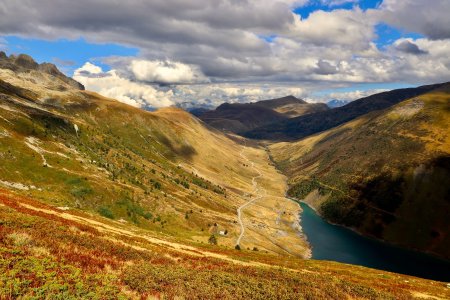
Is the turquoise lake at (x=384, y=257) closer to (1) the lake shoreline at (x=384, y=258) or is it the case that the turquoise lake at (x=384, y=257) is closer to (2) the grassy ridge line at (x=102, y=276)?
(1) the lake shoreline at (x=384, y=258)

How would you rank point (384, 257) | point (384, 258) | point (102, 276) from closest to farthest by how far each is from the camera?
1. point (102, 276)
2. point (384, 258)
3. point (384, 257)

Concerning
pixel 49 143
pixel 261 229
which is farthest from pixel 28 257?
pixel 261 229

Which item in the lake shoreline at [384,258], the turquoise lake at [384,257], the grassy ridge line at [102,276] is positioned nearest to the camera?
the grassy ridge line at [102,276]

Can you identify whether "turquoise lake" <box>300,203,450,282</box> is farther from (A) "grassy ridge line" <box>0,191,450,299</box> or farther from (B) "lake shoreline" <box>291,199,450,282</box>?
(A) "grassy ridge line" <box>0,191,450,299</box>

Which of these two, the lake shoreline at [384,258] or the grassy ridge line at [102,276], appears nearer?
the grassy ridge line at [102,276]

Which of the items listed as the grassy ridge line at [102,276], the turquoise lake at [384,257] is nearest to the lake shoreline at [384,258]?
the turquoise lake at [384,257]

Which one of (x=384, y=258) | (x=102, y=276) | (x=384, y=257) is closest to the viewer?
(x=102, y=276)

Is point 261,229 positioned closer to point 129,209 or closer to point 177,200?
point 177,200

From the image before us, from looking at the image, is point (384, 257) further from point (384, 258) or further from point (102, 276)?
point (102, 276)

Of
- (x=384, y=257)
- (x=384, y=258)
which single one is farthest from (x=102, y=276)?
(x=384, y=257)

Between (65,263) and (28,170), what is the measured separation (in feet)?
284

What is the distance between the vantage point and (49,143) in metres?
120

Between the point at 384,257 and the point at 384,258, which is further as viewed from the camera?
the point at 384,257

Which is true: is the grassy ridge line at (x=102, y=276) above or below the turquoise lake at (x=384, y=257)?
above
